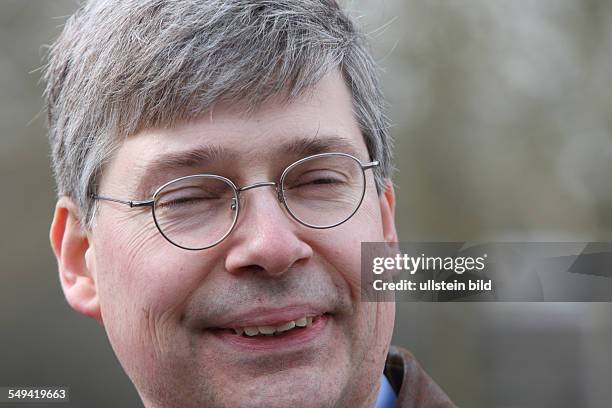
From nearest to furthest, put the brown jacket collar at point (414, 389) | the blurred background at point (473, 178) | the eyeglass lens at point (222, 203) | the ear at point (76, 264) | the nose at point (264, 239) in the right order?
the nose at point (264, 239)
the eyeglass lens at point (222, 203)
the brown jacket collar at point (414, 389)
the ear at point (76, 264)
the blurred background at point (473, 178)

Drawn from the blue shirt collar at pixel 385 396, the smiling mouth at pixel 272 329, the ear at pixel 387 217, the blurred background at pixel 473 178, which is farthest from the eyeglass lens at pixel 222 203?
the blurred background at pixel 473 178

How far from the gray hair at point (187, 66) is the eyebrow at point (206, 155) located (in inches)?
4.2

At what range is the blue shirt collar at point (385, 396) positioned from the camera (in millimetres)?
2485

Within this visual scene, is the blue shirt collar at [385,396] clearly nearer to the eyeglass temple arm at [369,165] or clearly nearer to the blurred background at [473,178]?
the eyeglass temple arm at [369,165]

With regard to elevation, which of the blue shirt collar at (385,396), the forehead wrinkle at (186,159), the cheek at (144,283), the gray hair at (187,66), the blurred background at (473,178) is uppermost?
the blurred background at (473,178)

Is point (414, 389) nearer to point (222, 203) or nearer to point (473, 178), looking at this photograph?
point (222, 203)

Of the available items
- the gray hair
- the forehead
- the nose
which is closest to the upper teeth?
the nose

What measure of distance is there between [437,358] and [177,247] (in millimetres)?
6753

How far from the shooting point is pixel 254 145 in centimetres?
213

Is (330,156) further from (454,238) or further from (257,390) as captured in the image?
(454,238)

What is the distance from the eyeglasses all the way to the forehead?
0.04 metres

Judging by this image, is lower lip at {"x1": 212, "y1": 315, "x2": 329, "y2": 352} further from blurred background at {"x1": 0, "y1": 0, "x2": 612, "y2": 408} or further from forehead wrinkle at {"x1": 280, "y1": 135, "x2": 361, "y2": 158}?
blurred background at {"x1": 0, "y1": 0, "x2": 612, "y2": 408}

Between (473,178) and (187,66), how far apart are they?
714 cm

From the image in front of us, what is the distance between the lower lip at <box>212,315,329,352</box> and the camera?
2111 mm
